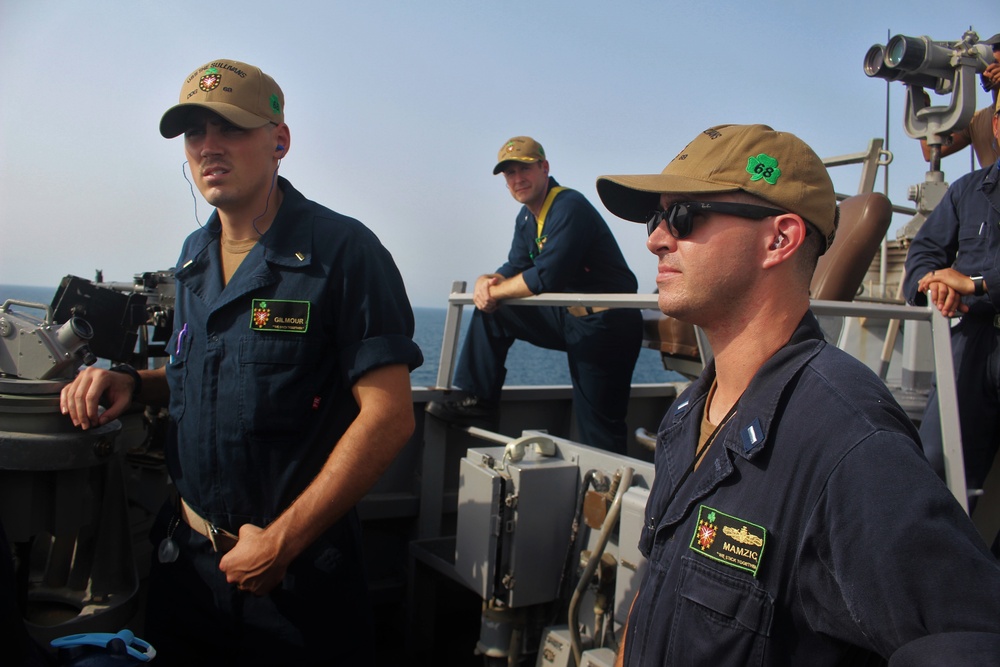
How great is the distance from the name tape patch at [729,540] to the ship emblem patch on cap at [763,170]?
1.93 ft

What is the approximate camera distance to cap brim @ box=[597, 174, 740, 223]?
→ 1422mm

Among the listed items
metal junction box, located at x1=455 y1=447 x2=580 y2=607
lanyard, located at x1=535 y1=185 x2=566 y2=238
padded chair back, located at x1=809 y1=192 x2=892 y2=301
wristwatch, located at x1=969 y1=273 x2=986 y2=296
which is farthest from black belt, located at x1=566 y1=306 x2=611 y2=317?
wristwatch, located at x1=969 y1=273 x2=986 y2=296

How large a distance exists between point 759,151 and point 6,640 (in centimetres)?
166

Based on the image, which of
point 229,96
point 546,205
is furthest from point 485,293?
point 229,96

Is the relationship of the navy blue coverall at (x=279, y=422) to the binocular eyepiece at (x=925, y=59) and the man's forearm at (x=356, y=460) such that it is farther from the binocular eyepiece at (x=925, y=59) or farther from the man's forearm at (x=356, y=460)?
the binocular eyepiece at (x=925, y=59)

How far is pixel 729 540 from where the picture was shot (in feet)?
4.00

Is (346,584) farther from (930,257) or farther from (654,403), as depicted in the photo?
(654,403)

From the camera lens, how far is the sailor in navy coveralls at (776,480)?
1.01 meters

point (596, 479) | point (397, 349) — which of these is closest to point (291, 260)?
point (397, 349)

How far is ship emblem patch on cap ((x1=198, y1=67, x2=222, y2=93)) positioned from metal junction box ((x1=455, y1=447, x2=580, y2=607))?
160 centimetres

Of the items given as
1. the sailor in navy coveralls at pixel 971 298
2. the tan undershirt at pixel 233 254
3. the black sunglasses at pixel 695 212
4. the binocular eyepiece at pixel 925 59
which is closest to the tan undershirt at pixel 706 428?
the black sunglasses at pixel 695 212

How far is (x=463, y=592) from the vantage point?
3703 mm

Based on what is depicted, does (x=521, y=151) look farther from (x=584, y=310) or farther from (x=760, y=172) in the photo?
(x=760, y=172)

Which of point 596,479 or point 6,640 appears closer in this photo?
point 6,640
